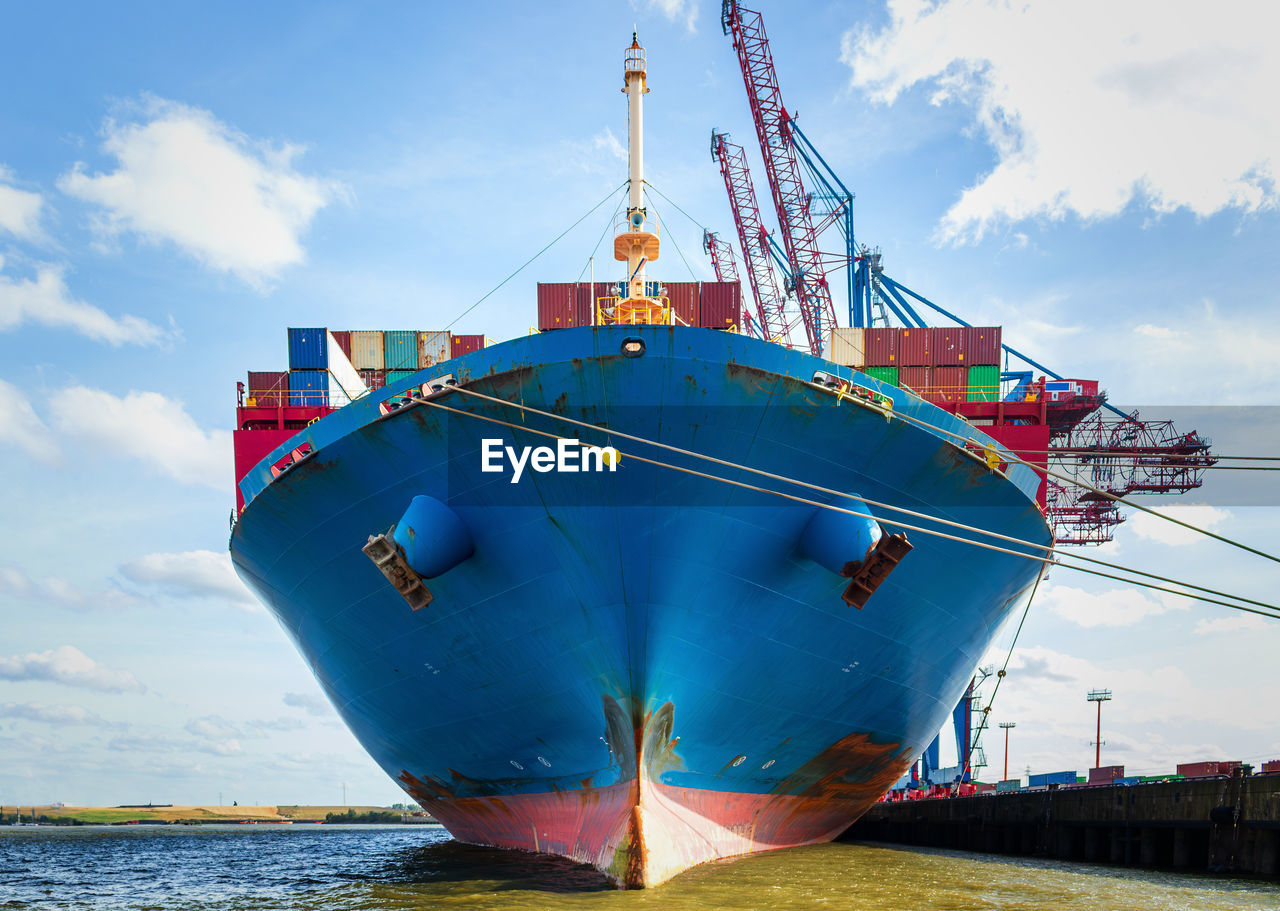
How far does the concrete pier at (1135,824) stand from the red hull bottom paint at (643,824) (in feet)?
18.8

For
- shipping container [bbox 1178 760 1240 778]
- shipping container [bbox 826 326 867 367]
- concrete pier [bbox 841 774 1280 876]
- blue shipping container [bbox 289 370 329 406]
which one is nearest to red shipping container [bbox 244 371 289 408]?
blue shipping container [bbox 289 370 329 406]

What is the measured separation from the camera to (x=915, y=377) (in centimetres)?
2375

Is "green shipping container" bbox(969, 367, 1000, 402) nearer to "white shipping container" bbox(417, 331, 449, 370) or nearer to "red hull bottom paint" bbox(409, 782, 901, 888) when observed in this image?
"red hull bottom paint" bbox(409, 782, 901, 888)

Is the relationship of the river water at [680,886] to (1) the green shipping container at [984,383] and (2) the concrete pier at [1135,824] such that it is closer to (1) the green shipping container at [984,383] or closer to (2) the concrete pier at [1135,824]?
(2) the concrete pier at [1135,824]

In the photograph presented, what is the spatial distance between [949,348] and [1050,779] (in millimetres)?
22527

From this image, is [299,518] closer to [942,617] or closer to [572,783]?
[572,783]

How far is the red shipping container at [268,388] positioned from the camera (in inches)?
888

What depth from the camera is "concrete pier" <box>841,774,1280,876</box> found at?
14.3 m

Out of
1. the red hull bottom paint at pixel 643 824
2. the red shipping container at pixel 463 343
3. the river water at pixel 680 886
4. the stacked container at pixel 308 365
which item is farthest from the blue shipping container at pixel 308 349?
the red hull bottom paint at pixel 643 824

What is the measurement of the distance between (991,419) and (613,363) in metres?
15.2

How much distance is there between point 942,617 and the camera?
1362 cm

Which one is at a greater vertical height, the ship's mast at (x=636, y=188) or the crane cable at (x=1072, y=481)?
the ship's mast at (x=636, y=188)

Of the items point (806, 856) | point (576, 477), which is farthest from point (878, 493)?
point (806, 856)

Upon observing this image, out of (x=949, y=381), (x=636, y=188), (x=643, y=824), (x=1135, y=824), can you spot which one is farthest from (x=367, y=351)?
(x=1135, y=824)
